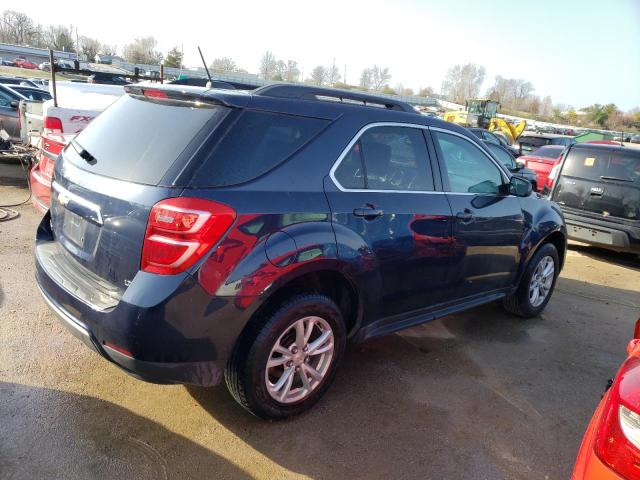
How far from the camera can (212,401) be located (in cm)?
Result: 308

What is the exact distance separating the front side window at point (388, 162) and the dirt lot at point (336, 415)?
4.45 ft

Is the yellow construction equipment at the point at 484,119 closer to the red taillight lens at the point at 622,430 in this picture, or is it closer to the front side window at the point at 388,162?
the front side window at the point at 388,162

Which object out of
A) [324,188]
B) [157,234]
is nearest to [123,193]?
[157,234]

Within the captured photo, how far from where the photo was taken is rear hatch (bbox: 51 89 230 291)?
2.42m

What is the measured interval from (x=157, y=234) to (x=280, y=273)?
0.63 m

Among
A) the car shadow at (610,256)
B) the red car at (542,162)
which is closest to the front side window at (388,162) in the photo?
the car shadow at (610,256)

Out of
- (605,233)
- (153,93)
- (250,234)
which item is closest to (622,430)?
(250,234)

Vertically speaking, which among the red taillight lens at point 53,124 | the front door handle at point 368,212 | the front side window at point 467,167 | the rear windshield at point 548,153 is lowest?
the rear windshield at point 548,153

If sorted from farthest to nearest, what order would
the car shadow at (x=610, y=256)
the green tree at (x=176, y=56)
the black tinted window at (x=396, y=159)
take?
the green tree at (x=176, y=56)
the car shadow at (x=610, y=256)
the black tinted window at (x=396, y=159)

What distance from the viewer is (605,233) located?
739 cm

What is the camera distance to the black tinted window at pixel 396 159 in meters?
3.14

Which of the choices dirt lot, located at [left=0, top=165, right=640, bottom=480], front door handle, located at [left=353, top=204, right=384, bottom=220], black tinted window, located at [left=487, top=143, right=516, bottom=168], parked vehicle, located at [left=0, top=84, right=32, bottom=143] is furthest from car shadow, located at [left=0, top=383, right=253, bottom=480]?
parked vehicle, located at [left=0, top=84, right=32, bottom=143]

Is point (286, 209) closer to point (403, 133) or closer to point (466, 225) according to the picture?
point (403, 133)

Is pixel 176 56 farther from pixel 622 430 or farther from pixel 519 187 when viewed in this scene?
pixel 622 430
